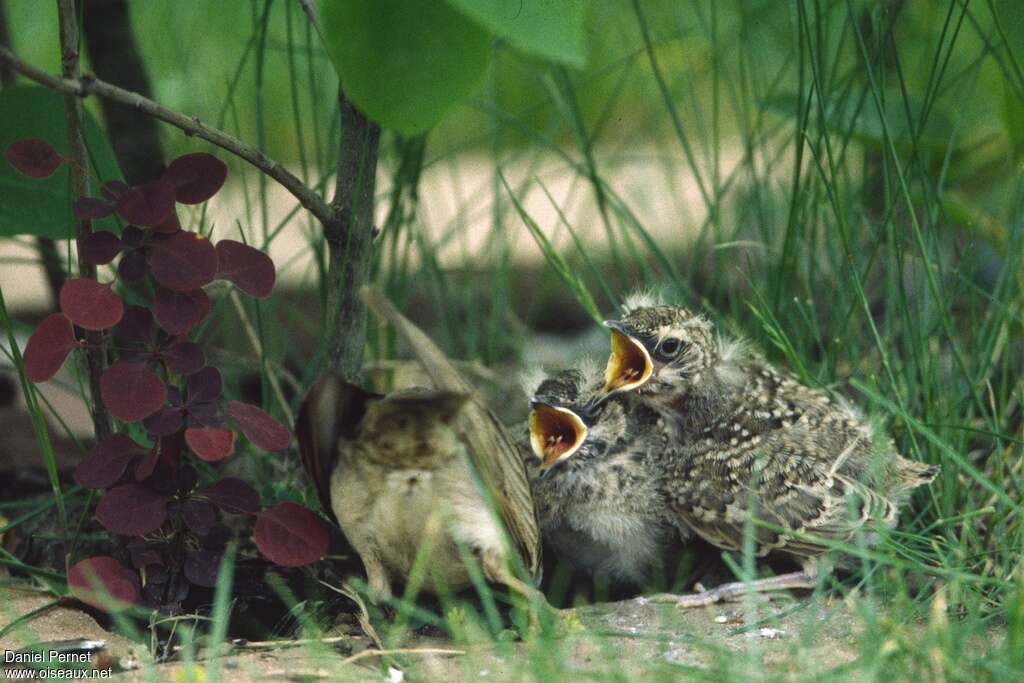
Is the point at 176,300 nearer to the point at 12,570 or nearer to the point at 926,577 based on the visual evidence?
the point at 12,570

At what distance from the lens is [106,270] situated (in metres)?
3.63

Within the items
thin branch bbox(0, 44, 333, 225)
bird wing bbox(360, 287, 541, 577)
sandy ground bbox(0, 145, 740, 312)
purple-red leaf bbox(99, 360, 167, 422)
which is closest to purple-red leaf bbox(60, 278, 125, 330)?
purple-red leaf bbox(99, 360, 167, 422)

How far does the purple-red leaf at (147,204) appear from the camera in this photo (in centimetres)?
222

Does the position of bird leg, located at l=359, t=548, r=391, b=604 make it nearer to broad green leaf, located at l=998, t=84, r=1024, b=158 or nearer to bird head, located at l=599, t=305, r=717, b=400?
bird head, located at l=599, t=305, r=717, b=400

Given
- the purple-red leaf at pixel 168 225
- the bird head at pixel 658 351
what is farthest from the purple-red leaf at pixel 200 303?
the bird head at pixel 658 351

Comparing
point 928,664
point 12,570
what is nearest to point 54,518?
point 12,570

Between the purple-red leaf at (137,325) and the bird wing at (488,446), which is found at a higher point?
the purple-red leaf at (137,325)

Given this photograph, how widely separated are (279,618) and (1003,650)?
1538 mm

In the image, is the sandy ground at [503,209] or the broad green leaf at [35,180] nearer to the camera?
the broad green leaf at [35,180]

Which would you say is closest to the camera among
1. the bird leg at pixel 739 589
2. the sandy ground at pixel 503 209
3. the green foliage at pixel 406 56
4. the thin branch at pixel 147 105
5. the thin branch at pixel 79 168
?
the green foliage at pixel 406 56

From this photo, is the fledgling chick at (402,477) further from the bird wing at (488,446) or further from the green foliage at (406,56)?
the green foliage at (406,56)

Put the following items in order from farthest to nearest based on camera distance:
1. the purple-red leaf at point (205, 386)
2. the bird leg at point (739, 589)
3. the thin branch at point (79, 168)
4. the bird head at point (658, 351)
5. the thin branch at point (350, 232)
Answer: the bird head at point (658, 351)
the bird leg at point (739, 589)
the thin branch at point (350, 232)
the purple-red leaf at point (205, 386)
the thin branch at point (79, 168)

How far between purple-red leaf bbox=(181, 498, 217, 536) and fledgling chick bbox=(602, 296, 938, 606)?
1.07m

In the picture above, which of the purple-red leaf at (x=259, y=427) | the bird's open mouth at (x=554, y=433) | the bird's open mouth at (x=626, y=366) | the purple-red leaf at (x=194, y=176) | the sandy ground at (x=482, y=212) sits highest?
the sandy ground at (x=482, y=212)
